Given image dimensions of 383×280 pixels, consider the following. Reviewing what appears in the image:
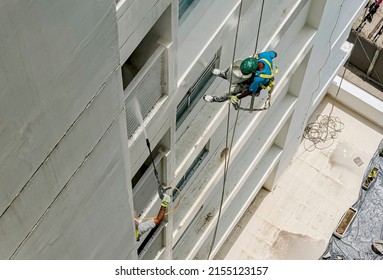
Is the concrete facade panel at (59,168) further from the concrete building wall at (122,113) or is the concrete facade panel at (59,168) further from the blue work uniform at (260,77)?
the blue work uniform at (260,77)

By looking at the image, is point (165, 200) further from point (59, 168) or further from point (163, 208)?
point (59, 168)

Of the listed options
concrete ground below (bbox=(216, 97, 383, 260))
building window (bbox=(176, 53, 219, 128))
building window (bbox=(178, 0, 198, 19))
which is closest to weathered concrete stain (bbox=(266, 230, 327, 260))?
concrete ground below (bbox=(216, 97, 383, 260))

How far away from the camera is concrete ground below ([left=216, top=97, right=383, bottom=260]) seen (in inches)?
952

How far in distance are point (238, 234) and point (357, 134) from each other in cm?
696

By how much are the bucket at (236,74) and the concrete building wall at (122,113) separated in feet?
1.37

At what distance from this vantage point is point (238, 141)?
17.9 meters

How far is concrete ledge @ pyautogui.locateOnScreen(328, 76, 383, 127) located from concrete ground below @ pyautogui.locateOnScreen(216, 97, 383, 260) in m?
0.54

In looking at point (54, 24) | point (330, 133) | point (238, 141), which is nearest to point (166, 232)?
point (238, 141)

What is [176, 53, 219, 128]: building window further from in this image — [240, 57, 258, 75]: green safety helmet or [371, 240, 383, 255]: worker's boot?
[371, 240, 383, 255]: worker's boot

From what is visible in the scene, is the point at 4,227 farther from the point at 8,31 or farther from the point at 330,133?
the point at 330,133

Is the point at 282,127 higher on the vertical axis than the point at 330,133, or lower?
lower

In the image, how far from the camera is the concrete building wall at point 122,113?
589cm

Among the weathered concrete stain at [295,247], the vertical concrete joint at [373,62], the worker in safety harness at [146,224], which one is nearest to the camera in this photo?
the worker in safety harness at [146,224]

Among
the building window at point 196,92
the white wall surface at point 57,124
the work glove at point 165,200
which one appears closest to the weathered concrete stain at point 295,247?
the building window at point 196,92
